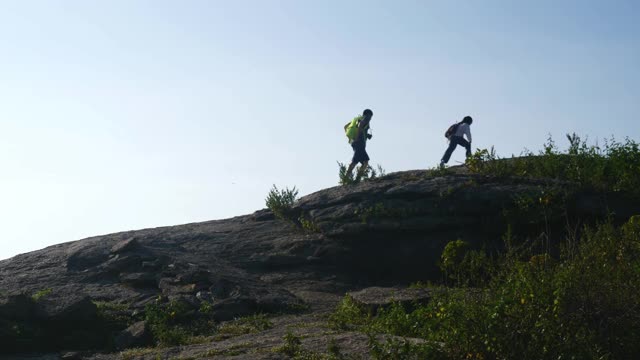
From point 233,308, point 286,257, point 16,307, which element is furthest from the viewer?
point 286,257

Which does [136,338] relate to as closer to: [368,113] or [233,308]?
[233,308]

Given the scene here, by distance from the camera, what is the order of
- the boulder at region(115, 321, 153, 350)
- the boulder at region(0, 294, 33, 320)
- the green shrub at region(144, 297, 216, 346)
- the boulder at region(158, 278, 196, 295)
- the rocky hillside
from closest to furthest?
the green shrub at region(144, 297, 216, 346) → the boulder at region(115, 321, 153, 350) → the boulder at region(0, 294, 33, 320) → the rocky hillside → the boulder at region(158, 278, 196, 295)

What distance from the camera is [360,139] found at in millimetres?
19469

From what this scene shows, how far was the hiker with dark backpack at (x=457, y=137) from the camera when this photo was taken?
19.8 metres

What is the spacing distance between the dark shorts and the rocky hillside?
0.77m

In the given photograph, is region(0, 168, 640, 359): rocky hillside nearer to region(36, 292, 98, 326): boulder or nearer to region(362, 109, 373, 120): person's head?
region(36, 292, 98, 326): boulder

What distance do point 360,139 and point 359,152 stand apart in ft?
1.02

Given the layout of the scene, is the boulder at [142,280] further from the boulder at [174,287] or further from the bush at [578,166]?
the bush at [578,166]

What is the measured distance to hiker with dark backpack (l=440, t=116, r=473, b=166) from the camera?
65.1ft

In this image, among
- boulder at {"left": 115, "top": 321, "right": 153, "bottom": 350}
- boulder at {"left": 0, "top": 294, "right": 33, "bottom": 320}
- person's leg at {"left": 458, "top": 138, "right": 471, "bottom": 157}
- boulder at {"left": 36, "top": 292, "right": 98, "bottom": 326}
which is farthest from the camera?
person's leg at {"left": 458, "top": 138, "right": 471, "bottom": 157}

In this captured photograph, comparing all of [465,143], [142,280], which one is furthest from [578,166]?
[142,280]

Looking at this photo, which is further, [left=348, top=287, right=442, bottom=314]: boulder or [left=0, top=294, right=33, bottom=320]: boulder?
[left=0, top=294, right=33, bottom=320]: boulder

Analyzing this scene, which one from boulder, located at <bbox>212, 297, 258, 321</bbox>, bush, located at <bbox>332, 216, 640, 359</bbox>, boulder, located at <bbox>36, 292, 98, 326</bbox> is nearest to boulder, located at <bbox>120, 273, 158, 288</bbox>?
boulder, located at <bbox>36, 292, 98, 326</bbox>

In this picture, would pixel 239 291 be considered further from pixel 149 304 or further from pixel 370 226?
pixel 370 226
